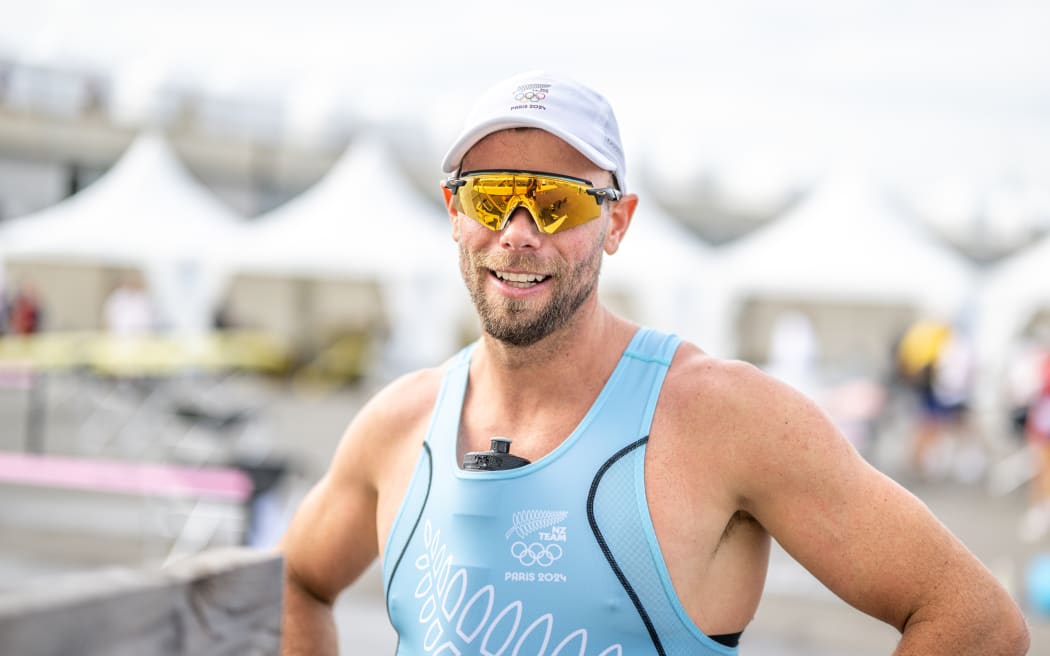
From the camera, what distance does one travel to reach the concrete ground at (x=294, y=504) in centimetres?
589

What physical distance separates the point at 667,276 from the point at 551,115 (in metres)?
13.1

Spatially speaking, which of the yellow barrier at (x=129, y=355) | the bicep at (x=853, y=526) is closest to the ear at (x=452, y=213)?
the bicep at (x=853, y=526)

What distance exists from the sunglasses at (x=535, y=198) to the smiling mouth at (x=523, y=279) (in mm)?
72

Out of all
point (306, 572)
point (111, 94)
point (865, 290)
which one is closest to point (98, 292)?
point (111, 94)

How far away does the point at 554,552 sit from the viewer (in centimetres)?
162

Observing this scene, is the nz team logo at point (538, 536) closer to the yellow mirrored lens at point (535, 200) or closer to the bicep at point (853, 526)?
the bicep at point (853, 526)

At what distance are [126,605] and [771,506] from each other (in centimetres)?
91

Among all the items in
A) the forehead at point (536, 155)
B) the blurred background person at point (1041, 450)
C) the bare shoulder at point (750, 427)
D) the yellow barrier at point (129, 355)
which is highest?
the forehead at point (536, 155)

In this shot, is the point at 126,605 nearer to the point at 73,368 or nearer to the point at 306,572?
the point at 306,572

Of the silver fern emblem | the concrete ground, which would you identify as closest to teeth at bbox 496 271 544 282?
the silver fern emblem

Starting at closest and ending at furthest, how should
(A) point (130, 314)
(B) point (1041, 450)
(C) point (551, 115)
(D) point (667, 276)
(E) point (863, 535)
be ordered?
(E) point (863, 535), (C) point (551, 115), (B) point (1041, 450), (D) point (667, 276), (A) point (130, 314)

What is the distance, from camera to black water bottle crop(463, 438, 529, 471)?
1701mm

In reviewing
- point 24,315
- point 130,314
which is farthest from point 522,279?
point 24,315

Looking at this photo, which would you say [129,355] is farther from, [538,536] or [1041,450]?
[538,536]
